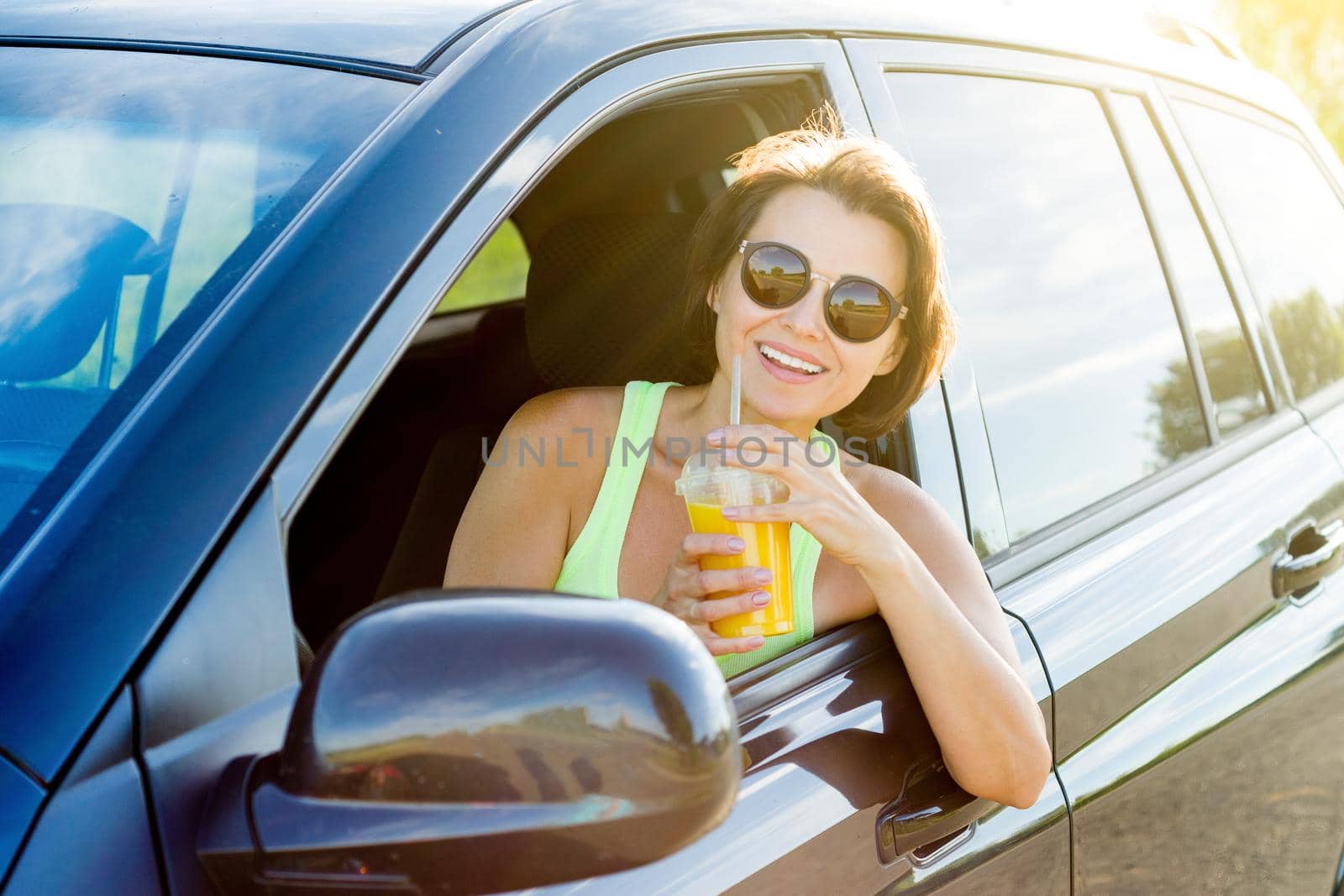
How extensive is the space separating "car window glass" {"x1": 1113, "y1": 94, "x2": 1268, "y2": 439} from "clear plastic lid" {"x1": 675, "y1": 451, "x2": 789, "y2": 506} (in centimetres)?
111

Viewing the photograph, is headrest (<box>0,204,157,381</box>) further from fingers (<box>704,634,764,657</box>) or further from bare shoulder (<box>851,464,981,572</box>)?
bare shoulder (<box>851,464,981,572</box>)

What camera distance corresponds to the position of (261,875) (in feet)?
3.26

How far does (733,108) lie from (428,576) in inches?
39.2

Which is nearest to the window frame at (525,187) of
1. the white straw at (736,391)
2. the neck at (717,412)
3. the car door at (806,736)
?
the car door at (806,736)

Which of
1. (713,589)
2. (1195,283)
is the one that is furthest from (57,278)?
(1195,283)

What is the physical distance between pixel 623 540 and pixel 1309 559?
1.34 metres

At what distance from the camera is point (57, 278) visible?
4.75ft

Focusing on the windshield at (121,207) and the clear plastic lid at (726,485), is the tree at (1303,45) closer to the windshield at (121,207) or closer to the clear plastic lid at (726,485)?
the clear plastic lid at (726,485)

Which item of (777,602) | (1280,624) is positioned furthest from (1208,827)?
(777,602)

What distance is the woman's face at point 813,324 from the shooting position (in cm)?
193

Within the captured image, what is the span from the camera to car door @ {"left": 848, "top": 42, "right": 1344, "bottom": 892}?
1951 mm

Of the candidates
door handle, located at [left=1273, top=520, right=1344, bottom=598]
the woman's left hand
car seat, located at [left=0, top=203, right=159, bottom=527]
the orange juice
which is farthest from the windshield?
door handle, located at [left=1273, top=520, right=1344, bottom=598]

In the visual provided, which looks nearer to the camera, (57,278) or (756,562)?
(57,278)

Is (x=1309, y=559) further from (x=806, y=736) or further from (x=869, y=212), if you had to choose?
(x=806, y=736)
